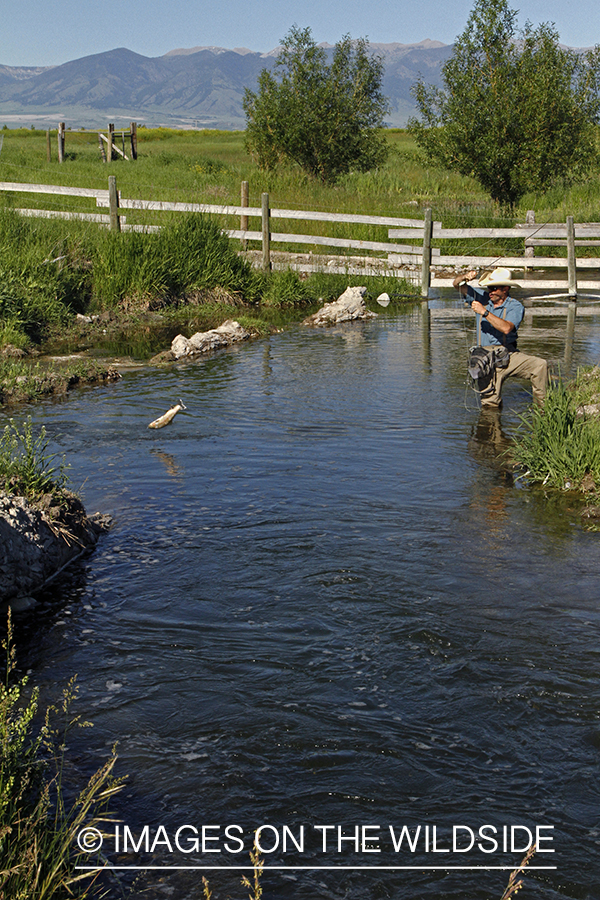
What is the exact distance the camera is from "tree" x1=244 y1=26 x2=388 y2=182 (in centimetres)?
3291

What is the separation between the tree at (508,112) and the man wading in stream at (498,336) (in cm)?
1737

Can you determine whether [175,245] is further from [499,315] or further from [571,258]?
[499,315]

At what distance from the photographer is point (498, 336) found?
10273 millimetres

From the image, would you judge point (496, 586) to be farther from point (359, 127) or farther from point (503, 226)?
point (359, 127)

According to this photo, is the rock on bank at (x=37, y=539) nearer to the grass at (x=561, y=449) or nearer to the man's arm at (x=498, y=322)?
the grass at (x=561, y=449)

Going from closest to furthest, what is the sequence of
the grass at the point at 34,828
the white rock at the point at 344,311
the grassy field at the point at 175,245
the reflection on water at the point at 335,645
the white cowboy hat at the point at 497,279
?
the grass at the point at 34,828 → the reflection on water at the point at 335,645 → the white cowboy hat at the point at 497,279 → the grassy field at the point at 175,245 → the white rock at the point at 344,311

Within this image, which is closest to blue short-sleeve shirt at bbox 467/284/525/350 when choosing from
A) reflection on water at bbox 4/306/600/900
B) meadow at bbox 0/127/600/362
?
reflection on water at bbox 4/306/600/900

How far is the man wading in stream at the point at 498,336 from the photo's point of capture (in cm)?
995

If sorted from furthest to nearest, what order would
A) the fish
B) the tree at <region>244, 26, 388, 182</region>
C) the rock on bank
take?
the tree at <region>244, 26, 388, 182</region>
the fish
the rock on bank

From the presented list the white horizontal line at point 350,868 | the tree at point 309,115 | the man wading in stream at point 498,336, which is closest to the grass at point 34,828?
the white horizontal line at point 350,868

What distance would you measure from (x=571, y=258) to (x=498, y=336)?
10.7 meters

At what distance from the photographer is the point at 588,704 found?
4.61 m

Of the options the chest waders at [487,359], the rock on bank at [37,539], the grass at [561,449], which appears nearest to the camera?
the rock on bank at [37,539]

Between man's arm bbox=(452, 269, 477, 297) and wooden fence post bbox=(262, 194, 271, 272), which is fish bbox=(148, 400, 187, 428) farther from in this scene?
wooden fence post bbox=(262, 194, 271, 272)
